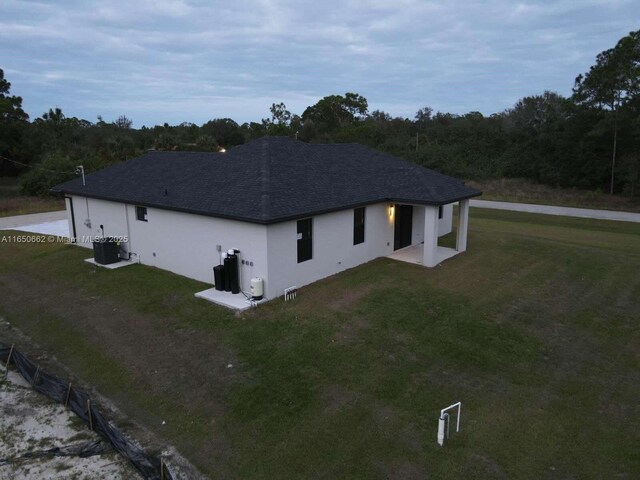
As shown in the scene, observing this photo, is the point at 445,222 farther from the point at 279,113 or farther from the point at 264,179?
the point at 279,113

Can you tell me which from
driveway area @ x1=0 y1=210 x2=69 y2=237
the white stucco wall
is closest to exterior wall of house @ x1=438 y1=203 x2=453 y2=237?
the white stucco wall

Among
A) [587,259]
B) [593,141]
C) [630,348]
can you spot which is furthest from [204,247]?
[593,141]

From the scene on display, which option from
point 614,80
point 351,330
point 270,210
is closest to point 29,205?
point 270,210

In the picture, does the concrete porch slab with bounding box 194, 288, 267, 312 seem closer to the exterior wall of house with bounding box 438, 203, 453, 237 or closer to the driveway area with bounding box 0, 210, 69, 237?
the exterior wall of house with bounding box 438, 203, 453, 237

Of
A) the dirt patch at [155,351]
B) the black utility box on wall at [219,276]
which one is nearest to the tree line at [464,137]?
the dirt patch at [155,351]

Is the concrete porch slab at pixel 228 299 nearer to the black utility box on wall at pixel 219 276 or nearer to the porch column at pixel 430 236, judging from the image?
the black utility box on wall at pixel 219 276
